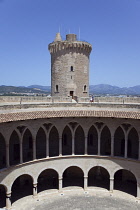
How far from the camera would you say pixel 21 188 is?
27.5 metres

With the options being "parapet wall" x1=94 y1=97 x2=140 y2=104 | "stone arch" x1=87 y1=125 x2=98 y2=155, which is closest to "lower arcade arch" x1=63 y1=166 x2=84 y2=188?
"stone arch" x1=87 y1=125 x2=98 y2=155

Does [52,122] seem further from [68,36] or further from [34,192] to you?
[68,36]

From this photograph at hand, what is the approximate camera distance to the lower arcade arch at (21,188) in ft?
83.7

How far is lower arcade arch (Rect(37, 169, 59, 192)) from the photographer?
27531 mm

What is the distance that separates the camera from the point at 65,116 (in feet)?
78.4

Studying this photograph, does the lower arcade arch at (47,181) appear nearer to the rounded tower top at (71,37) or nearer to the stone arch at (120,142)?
the stone arch at (120,142)

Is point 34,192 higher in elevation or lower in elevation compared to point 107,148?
lower

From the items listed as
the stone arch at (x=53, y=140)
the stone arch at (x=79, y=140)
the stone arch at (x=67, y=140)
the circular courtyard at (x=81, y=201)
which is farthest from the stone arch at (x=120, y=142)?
the stone arch at (x=53, y=140)

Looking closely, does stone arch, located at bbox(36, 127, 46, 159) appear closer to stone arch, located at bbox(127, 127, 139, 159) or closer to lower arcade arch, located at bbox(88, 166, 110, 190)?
lower arcade arch, located at bbox(88, 166, 110, 190)

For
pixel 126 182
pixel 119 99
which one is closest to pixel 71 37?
pixel 119 99

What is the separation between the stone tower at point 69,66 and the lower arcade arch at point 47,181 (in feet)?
43.8

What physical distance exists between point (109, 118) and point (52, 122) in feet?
23.9

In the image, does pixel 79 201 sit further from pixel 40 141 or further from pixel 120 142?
pixel 120 142

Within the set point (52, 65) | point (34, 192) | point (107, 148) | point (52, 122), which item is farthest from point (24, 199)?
point (52, 65)
